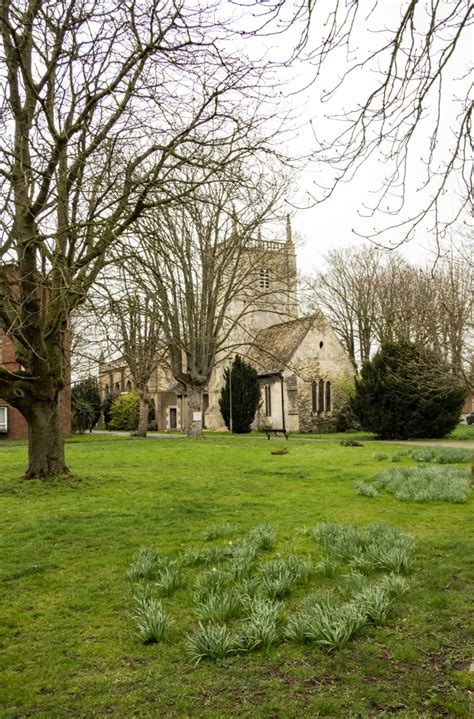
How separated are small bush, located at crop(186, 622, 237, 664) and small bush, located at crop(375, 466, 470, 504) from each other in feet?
22.1

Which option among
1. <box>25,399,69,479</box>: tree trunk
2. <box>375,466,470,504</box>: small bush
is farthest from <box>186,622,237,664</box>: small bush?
<box>25,399,69,479</box>: tree trunk

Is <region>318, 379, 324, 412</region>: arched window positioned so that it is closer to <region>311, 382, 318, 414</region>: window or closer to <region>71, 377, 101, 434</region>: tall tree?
<region>311, 382, 318, 414</region>: window

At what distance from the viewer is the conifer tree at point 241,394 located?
40.5 metres

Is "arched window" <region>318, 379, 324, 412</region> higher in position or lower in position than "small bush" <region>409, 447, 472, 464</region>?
higher

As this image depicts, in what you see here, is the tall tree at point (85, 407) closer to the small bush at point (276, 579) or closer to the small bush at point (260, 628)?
the small bush at point (276, 579)

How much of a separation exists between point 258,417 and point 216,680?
4125 cm

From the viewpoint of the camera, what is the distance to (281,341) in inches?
1754

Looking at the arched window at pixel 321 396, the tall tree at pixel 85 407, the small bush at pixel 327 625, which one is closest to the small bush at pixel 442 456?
the small bush at pixel 327 625

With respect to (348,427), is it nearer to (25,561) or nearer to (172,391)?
(172,391)

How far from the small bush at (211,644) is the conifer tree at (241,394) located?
1413 inches

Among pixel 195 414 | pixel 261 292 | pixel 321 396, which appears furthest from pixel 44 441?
pixel 321 396

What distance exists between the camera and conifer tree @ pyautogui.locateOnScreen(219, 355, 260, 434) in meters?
40.5

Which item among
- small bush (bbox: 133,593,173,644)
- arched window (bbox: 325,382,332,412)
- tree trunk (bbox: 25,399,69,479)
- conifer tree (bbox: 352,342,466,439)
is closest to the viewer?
small bush (bbox: 133,593,173,644)

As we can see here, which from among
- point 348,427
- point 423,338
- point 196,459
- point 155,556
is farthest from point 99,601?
point 348,427
